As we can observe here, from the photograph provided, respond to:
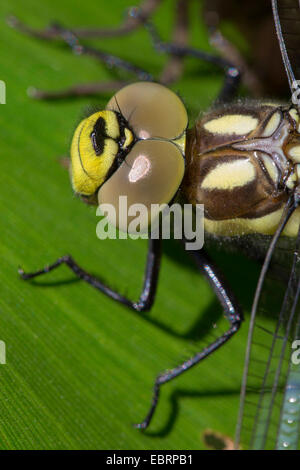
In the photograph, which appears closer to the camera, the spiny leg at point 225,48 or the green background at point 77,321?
the green background at point 77,321

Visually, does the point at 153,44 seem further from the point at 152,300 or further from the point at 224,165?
the point at 152,300

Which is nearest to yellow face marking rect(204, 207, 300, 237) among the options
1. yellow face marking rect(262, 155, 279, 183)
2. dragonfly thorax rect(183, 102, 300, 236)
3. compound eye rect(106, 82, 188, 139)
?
dragonfly thorax rect(183, 102, 300, 236)

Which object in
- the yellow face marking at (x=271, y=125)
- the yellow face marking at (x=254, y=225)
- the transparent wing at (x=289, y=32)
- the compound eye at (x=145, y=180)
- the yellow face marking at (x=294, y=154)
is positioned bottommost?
the yellow face marking at (x=254, y=225)

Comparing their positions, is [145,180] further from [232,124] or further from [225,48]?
[225,48]

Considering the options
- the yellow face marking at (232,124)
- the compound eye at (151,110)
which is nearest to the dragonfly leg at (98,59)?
the compound eye at (151,110)

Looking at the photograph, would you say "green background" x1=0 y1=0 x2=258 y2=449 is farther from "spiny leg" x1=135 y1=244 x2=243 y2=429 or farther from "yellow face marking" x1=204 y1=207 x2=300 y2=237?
"yellow face marking" x1=204 y1=207 x2=300 y2=237

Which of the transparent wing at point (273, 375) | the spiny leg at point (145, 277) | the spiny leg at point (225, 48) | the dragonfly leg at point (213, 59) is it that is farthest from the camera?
the spiny leg at point (225, 48)

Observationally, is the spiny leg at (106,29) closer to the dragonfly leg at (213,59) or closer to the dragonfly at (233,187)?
the dragonfly leg at (213,59)

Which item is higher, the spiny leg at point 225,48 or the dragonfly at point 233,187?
the spiny leg at point 225,48
